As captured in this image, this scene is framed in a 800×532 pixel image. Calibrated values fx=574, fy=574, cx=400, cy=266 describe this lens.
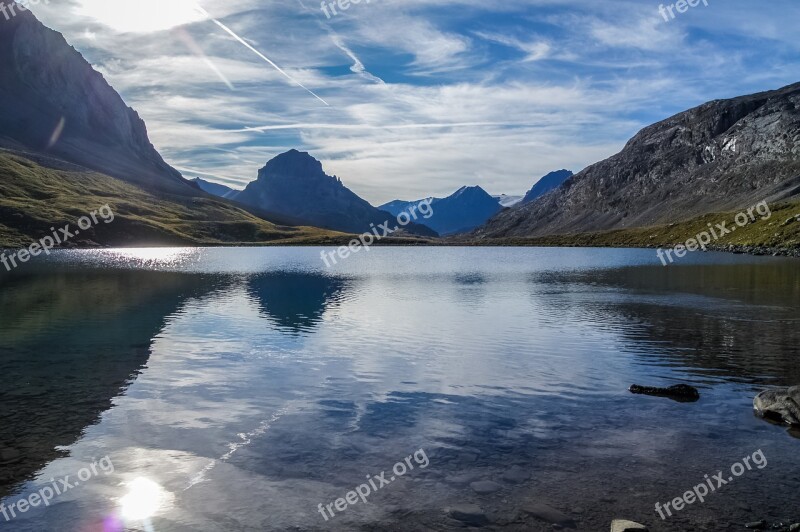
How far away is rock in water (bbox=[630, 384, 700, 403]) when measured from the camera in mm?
29266

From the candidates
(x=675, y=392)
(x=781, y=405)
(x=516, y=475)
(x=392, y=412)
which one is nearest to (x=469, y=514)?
(x=516, y=475)

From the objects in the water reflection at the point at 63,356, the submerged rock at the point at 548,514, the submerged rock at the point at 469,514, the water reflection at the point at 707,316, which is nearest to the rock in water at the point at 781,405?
the water reflection at the point at 707,316

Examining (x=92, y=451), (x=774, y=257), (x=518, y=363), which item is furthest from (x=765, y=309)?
(x=774, y=257)

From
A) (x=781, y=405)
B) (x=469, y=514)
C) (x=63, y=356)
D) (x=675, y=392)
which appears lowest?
(x=469, y=514)

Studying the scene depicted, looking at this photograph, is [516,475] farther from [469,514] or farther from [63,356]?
[63,356]

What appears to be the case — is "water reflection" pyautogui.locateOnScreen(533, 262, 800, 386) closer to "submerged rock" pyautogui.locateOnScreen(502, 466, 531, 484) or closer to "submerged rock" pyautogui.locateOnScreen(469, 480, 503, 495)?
"submerged rock" pyautogui.locateOnScreen(502, 466, 531, 484)

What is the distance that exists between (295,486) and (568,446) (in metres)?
10.7

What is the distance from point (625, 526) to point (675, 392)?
16.5m

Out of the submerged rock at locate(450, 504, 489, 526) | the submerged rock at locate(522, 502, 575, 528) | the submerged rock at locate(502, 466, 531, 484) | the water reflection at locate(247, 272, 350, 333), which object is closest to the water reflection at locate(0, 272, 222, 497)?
the water reflection at locate(247, 272, 350, 333)

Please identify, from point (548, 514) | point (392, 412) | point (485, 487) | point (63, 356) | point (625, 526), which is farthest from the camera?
point (63, 356)

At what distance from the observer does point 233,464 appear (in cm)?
2139

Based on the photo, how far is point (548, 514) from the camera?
56.0 feet

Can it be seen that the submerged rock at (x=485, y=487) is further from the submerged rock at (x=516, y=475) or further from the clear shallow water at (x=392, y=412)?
the submerged rock at (x=516, y=475)

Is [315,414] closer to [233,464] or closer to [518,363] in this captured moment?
[233,464]
